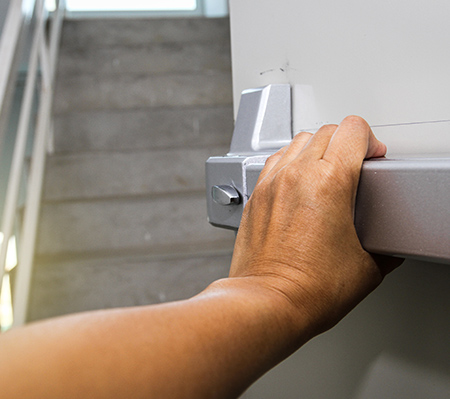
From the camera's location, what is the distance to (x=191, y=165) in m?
1.62

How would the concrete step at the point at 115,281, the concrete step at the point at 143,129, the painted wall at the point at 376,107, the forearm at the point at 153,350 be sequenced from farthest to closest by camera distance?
the concrete step at the point at 143,129 → the concrete step at the point at 115,281 → the painted wall at the point at 376,107 → the forearm at the point at 153,350

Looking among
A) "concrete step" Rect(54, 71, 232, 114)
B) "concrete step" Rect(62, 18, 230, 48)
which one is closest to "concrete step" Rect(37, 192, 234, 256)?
"concrete step" Rect(54, 71, 232, 114)

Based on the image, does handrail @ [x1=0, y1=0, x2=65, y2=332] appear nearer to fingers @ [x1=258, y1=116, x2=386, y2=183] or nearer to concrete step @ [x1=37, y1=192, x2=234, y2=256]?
concrete step @ [x1=37, y1=192, x2=234, y2=256]

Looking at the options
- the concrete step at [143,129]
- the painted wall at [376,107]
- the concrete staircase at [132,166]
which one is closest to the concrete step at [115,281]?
the concrete staircase at [132,166]

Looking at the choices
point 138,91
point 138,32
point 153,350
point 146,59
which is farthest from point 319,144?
point 138,32

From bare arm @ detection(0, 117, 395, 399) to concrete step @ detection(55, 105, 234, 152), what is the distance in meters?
1.42

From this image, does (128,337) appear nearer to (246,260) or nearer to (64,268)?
(246,260)

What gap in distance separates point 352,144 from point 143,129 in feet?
4.97

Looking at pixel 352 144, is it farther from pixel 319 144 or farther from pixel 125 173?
pixel 125 173

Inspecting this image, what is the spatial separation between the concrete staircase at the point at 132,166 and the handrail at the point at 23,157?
4 cm

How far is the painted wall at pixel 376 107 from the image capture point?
10.2 inches

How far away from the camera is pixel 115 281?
55.1 inches

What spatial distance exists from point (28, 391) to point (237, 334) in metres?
0.09

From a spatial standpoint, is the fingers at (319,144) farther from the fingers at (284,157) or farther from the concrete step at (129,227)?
the concrete step at (129,227)
